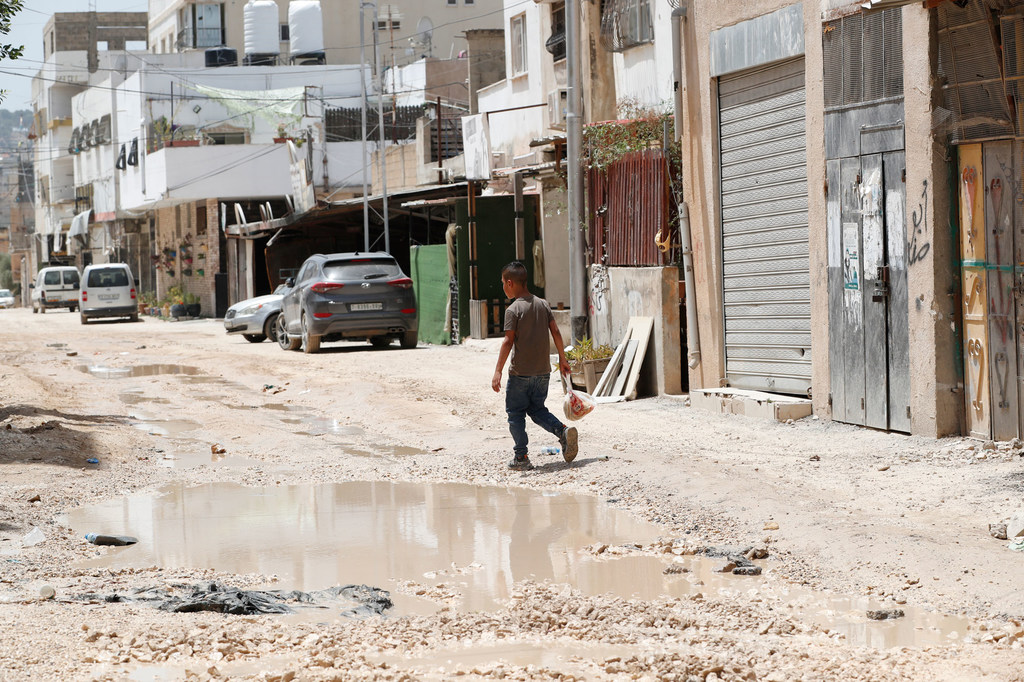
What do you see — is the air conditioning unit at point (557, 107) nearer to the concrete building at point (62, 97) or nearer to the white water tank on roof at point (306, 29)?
the white water tank on roof at point (306, 29)

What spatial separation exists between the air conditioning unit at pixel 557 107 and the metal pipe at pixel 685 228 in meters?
10.3

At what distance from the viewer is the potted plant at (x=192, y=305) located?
139 feet

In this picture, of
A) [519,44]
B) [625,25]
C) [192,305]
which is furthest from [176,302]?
[625,25]

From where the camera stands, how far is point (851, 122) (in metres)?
11.0

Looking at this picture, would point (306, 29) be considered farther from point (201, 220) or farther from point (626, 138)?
point (626, 138)

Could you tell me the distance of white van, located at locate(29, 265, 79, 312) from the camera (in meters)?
48.8

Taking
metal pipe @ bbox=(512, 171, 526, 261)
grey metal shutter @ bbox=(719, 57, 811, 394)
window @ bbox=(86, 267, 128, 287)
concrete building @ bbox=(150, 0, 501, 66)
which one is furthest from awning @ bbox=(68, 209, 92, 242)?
grey metal shutter @ bbox=(719, 57, 811, 394)

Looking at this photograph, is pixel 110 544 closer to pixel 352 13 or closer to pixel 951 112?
pixel 951 112

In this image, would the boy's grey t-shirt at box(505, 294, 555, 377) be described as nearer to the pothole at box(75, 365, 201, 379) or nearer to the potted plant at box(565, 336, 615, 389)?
the potted plant at box(565, 336, 615, 389)

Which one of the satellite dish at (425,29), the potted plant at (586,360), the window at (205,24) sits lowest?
the potted plant at (586,360)

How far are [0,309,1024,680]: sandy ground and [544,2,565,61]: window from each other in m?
12.0

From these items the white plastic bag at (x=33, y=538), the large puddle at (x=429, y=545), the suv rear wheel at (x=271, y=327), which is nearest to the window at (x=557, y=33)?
the suv rear wheel at (x=271, y=327)

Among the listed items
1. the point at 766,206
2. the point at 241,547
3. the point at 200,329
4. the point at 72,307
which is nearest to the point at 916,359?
the point at 766,206

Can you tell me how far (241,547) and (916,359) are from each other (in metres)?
5.68
